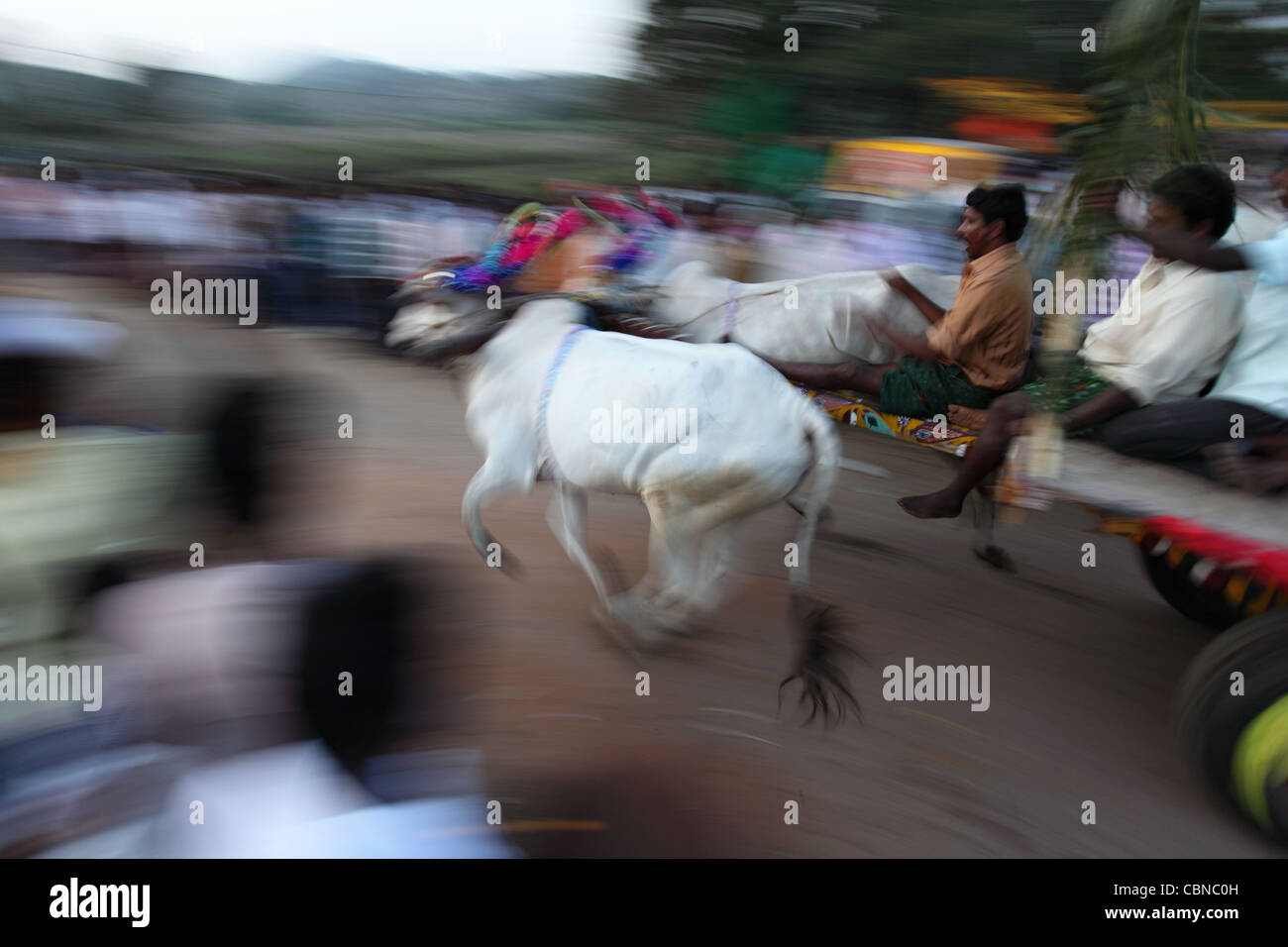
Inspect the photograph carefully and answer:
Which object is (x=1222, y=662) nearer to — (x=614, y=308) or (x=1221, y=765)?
(x=1221, y=765)

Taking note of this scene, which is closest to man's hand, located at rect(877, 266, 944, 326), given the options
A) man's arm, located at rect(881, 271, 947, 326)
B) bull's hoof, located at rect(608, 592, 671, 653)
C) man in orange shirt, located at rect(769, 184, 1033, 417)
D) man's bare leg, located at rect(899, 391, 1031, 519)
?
man's arm, located at rect(881, 271, 947, 326)

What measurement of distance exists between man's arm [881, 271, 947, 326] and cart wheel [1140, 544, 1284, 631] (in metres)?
1.22

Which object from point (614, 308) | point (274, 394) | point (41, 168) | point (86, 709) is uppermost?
point (41, 168)

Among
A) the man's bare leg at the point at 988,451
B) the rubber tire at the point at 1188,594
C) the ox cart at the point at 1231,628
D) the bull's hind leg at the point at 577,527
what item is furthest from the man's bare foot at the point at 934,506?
the bull's hind leg at the point at 577,527

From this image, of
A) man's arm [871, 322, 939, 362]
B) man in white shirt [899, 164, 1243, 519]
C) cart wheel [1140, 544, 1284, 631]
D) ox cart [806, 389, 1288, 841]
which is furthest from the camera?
man's arm [871, 322, 939, 362]

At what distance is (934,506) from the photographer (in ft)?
10.6

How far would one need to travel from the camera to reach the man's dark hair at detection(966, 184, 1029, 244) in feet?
10.9

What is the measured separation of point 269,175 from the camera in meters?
6.11

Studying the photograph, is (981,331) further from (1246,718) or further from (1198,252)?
(1246,718)

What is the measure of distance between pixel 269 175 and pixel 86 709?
4800mm

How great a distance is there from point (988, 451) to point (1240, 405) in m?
0.67

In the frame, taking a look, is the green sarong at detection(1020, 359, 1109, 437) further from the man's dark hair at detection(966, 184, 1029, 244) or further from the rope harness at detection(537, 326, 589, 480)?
the rope harness at detection(537, 326, 589, 480)

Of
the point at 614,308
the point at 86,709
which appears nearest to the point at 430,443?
the point at 614,308

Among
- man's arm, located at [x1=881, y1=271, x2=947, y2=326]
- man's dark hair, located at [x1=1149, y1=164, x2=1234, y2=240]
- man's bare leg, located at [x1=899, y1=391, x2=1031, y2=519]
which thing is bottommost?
man's bare leg, located at [x1=899, y1=391, x2=1031, y2=519]
